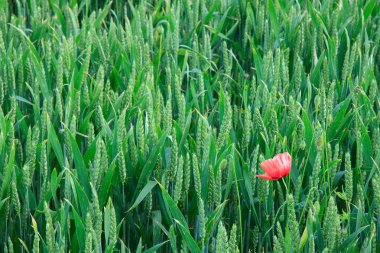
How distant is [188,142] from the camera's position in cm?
171

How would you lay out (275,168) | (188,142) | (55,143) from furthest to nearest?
1. (188,142)
2. (55,143)
3. (275,168)

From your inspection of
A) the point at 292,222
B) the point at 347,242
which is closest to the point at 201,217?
the point at 292,222

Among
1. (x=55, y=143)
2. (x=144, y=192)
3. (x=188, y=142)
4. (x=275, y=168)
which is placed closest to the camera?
(x=275, y=168)

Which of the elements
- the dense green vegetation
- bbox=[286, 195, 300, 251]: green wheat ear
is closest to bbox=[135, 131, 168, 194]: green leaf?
the dense green vegetation

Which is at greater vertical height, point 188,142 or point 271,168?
point 271,168

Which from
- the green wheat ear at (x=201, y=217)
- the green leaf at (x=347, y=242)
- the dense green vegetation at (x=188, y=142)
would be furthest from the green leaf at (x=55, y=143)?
the green leaf at (x=347, y=242)

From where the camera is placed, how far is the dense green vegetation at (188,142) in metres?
1.42

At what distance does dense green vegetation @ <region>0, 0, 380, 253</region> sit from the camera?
1.42m

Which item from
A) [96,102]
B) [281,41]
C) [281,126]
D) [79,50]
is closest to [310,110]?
[281,126]

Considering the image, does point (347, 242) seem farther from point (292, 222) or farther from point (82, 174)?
point (82, 174)

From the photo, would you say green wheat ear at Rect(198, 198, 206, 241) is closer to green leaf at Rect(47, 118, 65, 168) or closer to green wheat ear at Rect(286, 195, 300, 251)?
green wheat ear at Rect(286, 195, 300, 251)

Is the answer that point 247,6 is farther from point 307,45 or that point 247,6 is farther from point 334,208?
point 334,208

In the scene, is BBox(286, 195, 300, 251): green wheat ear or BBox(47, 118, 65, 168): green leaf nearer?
BBox(286, 195, 300, 251): green wheat ear

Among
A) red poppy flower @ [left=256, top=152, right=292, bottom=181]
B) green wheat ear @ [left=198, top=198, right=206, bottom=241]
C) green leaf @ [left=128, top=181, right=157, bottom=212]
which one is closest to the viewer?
→ green wheat ear @ [left=198, top=198, right=206, bottom=241]
